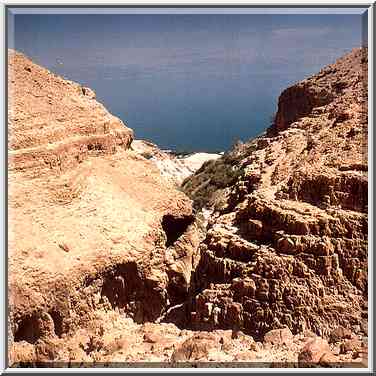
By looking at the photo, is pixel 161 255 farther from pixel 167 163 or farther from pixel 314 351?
pixel 167 163

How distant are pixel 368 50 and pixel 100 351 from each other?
226 inches

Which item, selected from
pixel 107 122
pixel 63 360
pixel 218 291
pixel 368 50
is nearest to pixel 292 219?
pixel 218 291

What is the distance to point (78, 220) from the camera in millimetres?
9180

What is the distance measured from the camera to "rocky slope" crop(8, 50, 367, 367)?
7.76m

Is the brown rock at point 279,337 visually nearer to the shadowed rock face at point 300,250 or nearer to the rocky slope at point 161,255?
the rocky slope at point 161,255

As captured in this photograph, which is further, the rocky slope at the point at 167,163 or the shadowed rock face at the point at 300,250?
the rocky slope at the point at 167,163

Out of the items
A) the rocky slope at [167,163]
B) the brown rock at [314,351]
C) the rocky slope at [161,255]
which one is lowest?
the brown rock at [314,351]

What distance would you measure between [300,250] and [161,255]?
307 cm

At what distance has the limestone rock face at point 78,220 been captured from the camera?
26.7ft

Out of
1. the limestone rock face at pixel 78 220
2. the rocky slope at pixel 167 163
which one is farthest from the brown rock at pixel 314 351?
the rocky slope at pixel 167 163

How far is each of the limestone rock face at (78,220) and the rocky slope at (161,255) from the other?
2 centimetres

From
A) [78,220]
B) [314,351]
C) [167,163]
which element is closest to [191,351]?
[314,351]

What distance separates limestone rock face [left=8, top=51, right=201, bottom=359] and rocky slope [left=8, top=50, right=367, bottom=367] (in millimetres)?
25

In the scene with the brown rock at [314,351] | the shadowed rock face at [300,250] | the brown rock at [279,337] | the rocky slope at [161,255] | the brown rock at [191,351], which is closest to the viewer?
the brown rock at [314,351]
